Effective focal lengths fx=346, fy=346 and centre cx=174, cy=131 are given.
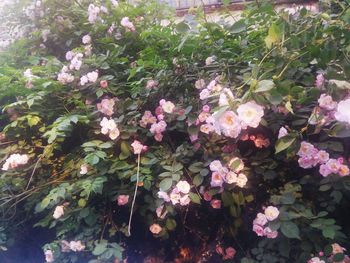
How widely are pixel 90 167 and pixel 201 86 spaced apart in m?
0.66

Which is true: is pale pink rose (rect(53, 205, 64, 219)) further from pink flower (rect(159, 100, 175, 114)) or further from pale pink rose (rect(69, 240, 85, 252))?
pink flower (rect(159, 100, 175, 114))

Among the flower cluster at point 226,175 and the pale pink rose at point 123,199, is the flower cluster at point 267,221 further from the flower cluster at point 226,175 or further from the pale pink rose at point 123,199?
the pale pink rose at point 123,199

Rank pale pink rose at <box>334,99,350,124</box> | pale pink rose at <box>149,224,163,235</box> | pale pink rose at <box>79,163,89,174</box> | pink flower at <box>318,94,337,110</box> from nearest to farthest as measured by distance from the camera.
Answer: pale pink rose at <box>334,99,350,124</box>, pink flower at <box>318,94,337,110</box>, pale pink rose at <box>149,224,163,235</box>, pale pink rose at <box>79,163,89,174</box>

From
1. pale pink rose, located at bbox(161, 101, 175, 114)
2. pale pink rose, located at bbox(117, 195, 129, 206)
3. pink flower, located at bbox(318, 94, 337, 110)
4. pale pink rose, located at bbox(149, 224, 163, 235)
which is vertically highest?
pink flower, located at bbox(318, 94, 337, 110)

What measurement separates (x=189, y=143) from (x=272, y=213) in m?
0.53

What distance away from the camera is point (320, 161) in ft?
4.33

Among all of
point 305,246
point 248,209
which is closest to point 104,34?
point 248,209

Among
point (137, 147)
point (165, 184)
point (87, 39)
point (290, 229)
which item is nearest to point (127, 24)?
point (87, 39)

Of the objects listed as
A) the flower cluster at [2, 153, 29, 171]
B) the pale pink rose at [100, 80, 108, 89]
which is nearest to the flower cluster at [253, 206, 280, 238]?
the pale pink rose at [100, 80, 108, 89]

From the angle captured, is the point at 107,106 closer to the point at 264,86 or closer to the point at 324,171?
the point at 264,86

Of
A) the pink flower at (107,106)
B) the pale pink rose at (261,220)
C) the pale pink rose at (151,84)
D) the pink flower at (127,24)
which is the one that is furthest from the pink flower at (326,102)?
the pink flower at (127,24)

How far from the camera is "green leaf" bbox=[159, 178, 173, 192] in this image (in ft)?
4.69

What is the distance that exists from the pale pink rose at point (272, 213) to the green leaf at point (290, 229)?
0.13ft

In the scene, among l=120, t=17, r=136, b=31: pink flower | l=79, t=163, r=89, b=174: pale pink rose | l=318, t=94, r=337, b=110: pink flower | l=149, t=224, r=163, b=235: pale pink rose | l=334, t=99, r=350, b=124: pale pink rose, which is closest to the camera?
l=334, t=99, r=350, b=124: pale pink rose
